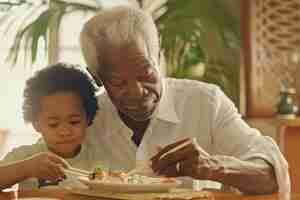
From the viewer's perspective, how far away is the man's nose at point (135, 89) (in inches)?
66.9

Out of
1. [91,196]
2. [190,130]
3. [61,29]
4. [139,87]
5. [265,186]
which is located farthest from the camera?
[61,29]

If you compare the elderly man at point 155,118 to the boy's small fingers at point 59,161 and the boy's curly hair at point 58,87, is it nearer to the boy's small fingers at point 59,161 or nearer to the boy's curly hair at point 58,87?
the boy's curly hair at point 58,87

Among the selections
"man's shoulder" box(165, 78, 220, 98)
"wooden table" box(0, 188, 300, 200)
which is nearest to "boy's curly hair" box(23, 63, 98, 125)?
"man's shoulder" box(165, 78, 220, 98)

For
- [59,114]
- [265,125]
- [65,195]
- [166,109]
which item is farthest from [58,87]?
[265,125]

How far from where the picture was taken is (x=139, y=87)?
170 cm

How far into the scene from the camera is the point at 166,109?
1826 mm

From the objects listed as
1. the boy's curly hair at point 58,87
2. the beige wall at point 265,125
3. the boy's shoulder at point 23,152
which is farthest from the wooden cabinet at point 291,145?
the boy's shoulder at point 23,152

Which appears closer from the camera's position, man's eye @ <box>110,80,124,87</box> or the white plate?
the white plate

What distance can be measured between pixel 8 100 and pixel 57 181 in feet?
8.23

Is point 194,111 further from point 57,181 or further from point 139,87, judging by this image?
point 57,181

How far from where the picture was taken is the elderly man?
155 centimetres

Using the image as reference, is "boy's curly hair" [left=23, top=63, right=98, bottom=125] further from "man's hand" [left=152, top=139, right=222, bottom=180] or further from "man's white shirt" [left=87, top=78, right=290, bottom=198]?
"man's hand" [left=152, top=139, right=222, bottom=180]

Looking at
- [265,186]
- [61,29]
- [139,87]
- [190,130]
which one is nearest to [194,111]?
[190,130]

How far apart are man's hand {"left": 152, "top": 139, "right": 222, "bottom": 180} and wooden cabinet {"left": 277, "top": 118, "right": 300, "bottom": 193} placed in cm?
166
